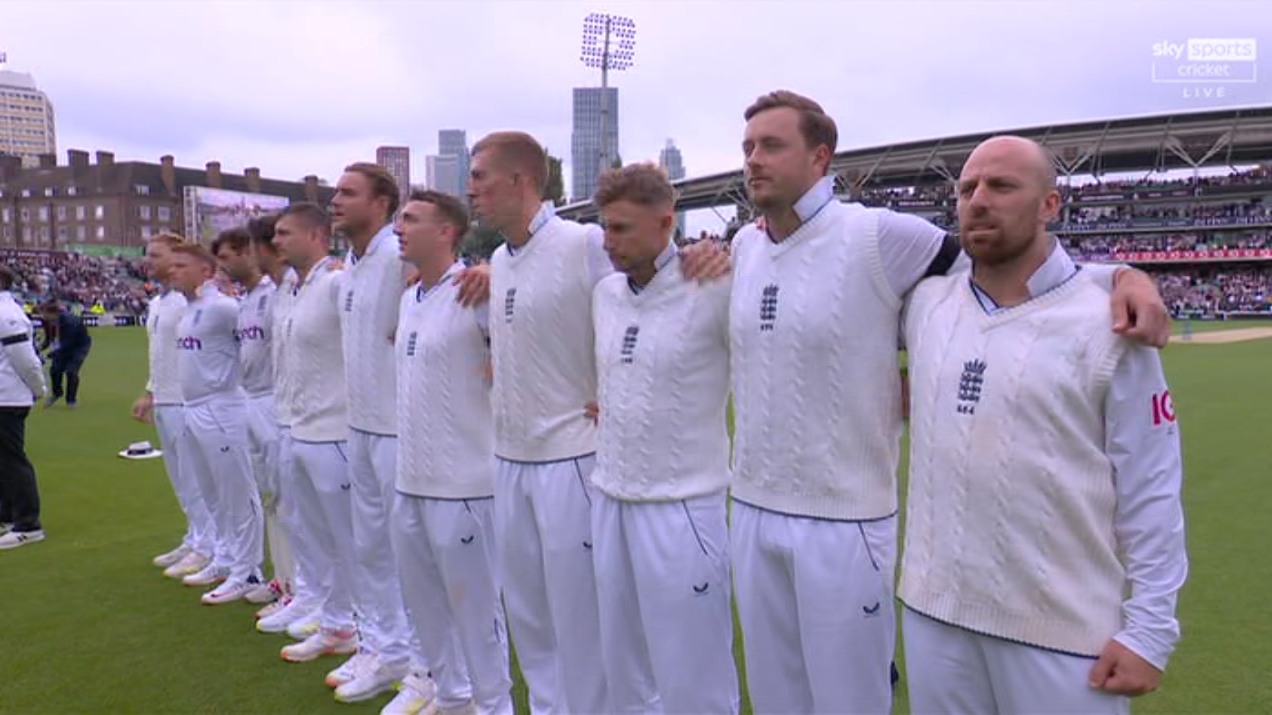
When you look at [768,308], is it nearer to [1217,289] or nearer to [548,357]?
[548,357]

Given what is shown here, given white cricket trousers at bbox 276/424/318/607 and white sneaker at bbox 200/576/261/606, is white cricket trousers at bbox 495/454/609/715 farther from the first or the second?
white sneaker at bbox 200/576/261/606

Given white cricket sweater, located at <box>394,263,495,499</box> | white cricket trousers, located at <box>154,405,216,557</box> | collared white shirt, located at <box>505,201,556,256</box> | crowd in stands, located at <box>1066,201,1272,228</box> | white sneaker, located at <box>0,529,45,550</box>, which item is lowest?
white sneaker, located at <box>0,529,45,550</box>

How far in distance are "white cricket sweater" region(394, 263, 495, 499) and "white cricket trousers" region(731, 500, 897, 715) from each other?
1.64 m

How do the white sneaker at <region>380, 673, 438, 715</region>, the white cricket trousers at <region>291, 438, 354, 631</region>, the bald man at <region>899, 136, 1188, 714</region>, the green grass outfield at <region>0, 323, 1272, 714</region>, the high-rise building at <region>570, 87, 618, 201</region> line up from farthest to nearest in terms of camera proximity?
the high-rise building at <region>570, 87, 618, 201</region>
the white cricket trousers at <region>291, 438, 354, 631</region>
the green grass outfield at <region>0, 323, 1272, 714</region>
the white sneaker at <region>380, 673, 438, 715</region>
the bald man at <region>899, 136, 1188, 714</region>

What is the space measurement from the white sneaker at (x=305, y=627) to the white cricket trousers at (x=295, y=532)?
0.11 m

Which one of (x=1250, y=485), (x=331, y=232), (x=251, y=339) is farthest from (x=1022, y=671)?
(x=1250, y=485)

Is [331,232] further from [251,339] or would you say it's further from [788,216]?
[788,216]

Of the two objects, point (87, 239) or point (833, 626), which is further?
point (87, 239)

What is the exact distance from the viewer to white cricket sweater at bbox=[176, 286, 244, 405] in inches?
258

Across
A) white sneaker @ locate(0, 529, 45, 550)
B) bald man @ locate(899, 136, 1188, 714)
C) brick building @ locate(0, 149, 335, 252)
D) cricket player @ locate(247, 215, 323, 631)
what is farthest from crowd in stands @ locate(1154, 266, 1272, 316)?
brick building @ locate(0, 149, 335, 252)

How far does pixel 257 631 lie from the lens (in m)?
5.80

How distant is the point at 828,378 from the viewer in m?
2.89

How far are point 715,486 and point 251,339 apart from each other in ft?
13.7

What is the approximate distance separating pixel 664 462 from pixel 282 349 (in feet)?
10.4
